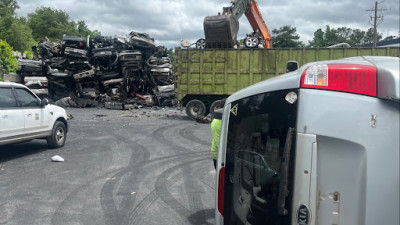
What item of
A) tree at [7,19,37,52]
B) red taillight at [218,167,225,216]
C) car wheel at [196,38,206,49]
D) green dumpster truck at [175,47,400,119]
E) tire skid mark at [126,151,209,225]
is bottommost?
tire skid mark at [126,151,209,225]

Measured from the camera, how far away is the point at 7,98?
7.69m

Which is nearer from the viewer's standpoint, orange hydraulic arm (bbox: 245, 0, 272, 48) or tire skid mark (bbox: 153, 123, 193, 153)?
tire skid mark (bbox: 153, 123, 193, 153)

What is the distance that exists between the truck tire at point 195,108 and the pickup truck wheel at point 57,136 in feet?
22.7

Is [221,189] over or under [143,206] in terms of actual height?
over

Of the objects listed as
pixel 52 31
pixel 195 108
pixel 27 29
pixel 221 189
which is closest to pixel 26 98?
pixel 221 189

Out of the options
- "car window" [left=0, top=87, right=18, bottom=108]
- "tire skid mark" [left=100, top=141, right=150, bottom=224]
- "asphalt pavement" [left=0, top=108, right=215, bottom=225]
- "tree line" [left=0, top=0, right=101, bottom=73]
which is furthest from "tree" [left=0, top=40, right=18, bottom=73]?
"tire skid mark" [left=100, top=141, right=150, bottom=224]

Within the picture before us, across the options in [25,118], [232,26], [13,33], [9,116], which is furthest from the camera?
[13,33]

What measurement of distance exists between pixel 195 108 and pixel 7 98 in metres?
9.07

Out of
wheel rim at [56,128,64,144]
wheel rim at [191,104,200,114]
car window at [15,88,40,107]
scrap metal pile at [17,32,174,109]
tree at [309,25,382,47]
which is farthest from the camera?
tree at [309,25,382,47]

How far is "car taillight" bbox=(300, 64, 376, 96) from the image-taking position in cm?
181

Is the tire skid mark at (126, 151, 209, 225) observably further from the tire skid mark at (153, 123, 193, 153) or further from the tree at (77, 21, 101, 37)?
the tree at (77, 21, 101, 37)

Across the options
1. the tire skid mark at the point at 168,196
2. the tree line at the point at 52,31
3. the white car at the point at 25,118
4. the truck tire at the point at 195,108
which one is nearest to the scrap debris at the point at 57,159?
the white car at the point at 25,118

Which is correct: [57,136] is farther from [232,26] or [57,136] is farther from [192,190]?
[232,26]

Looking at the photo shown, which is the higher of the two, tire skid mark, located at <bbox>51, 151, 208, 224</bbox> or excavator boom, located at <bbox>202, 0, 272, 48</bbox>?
excavator boom, located at <bbox>202, 0, 272, 48</bbox>
